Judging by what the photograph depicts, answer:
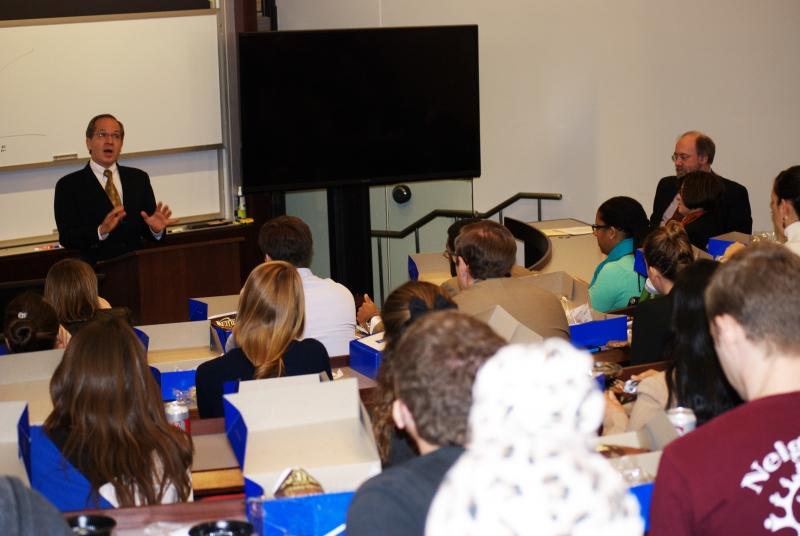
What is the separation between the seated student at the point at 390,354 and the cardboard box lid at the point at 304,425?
0.10 metres

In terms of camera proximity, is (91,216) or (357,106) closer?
(91,216)

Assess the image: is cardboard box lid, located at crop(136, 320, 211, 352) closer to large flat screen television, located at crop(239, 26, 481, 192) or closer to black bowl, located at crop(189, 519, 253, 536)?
black bowl, located at crop(189, 519, 253, 536)

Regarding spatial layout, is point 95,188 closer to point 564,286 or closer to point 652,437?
point 564,286

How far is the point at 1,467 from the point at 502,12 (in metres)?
6.57

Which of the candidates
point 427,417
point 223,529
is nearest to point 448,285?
point 223,529

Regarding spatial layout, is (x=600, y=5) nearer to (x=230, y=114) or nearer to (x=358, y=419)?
(x=230, y=114)

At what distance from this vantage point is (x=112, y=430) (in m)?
2.70

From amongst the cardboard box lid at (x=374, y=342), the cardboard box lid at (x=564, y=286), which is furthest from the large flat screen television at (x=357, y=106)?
the cardboard box lid at (x=374, y=342)

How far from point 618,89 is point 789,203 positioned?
366cm

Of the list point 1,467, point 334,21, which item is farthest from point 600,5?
point 1,467

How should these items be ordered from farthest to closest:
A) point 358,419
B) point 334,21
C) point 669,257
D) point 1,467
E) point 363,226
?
point 334,21 < point 363,226 < point 669,257 < point 358,419 < point 1,467

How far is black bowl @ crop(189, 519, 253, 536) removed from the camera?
199cm

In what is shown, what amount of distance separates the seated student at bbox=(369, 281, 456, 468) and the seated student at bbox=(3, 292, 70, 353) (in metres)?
1.26

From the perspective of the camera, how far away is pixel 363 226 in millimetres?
7504
